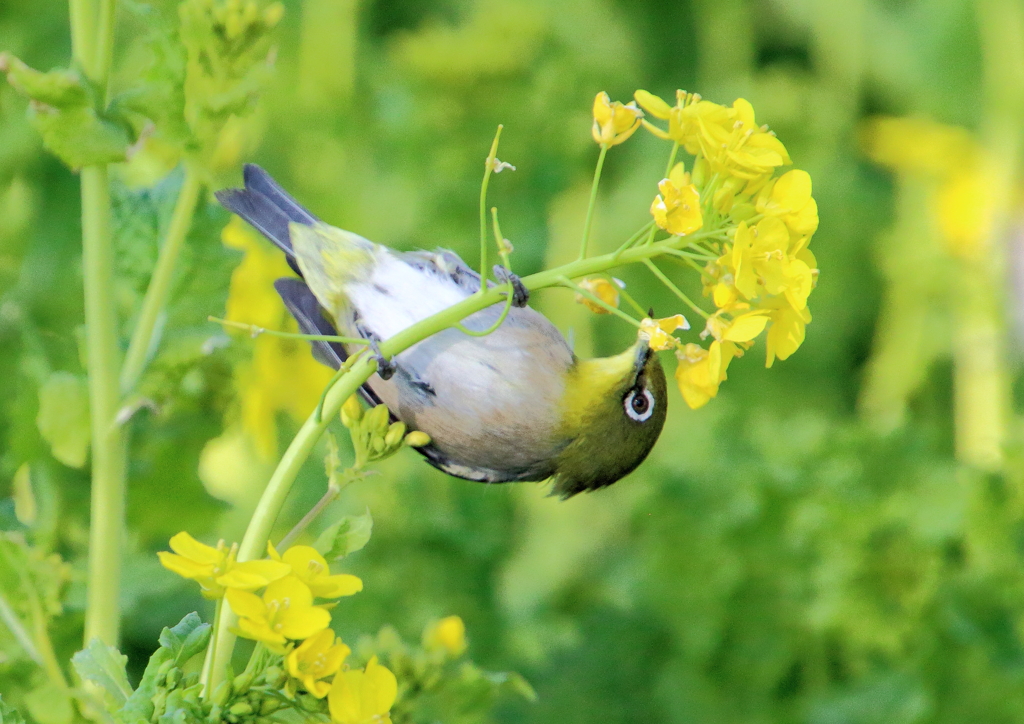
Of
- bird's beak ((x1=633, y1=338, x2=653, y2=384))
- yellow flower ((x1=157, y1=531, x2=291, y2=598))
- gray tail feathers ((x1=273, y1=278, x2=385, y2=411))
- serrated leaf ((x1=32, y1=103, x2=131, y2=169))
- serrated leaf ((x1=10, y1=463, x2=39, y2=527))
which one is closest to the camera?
yellow flower ((x1=157, y1=531, x2=291, y2=598))

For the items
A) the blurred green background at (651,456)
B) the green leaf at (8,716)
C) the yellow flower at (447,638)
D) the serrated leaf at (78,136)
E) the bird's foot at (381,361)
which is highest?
the serrated leaf at (78,136)

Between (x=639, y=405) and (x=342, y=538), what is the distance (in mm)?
396

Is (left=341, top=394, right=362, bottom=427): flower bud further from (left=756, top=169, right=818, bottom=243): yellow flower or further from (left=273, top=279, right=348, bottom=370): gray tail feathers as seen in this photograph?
(left=756, top=169, right=818, bottom=243): yellow flower

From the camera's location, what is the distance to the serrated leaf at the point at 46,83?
1111 mm

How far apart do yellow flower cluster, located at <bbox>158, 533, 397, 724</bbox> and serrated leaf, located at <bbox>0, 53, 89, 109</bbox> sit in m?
0.49

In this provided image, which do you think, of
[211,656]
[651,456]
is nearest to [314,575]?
[211,656]

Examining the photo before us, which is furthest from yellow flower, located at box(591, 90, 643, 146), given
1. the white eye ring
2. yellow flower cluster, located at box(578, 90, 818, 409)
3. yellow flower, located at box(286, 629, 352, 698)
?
yellow flower, located at box(286, 629, 352, 698)

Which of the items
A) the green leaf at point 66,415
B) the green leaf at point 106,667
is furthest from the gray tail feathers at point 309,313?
the green leaf at point 106,667

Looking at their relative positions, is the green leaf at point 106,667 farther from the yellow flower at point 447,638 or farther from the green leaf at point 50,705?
the yellow flower at point 447,638

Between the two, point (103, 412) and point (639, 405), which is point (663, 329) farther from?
point (103, 412)

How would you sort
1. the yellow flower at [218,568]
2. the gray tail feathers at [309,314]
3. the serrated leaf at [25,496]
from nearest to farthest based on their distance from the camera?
1. the yellow flower at [218,568]
2. the gray tail feathers at [309,314]
3. the serrated leaf at [25,496]

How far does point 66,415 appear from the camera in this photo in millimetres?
1266

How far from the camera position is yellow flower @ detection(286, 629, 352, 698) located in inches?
36.4

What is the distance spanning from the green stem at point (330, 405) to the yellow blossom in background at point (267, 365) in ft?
2.27
